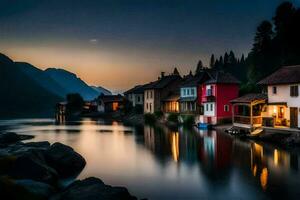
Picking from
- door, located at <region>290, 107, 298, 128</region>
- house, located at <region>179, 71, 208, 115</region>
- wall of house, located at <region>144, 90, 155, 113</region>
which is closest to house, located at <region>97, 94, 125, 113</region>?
wall of house, located at <region>144, 90, 155, 113</region>

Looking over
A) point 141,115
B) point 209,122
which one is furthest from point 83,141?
point 141,115

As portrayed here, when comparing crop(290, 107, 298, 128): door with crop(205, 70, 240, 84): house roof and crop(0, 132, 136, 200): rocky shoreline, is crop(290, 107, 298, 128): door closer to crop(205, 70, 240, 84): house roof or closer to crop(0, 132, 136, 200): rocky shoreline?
crop(205, 70, 240, 84): house roof

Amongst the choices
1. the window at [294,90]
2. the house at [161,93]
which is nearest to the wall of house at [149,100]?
the house at [161,93]

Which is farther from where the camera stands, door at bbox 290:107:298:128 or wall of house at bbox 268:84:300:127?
wall of house at bbox 268:84:300:127

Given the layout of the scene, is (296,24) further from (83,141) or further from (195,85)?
(83,141)

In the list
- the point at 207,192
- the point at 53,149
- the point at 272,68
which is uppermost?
the point at 272,68

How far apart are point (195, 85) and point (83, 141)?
33101 millimetres

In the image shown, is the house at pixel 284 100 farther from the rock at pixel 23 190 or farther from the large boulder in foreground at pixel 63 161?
the rock at pixel 23 190

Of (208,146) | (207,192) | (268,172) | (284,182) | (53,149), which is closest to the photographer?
(207,192)

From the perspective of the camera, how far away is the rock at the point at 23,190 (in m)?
15.9

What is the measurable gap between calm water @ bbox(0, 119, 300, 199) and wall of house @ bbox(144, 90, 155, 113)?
157 feet

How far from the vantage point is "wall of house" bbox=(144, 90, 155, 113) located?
9262cm

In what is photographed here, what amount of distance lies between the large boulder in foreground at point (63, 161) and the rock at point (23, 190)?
7.76 meters

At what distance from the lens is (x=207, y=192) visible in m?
21.0
